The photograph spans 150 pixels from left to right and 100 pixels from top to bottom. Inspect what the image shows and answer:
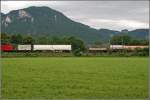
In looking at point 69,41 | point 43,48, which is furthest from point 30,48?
point 69,41

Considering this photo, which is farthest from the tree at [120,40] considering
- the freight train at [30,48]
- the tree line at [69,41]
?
the freight train at [30,48]

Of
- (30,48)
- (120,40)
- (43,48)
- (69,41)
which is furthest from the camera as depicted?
(120,40)

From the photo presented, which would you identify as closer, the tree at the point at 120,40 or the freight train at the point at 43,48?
the freight train at the point at 43,48

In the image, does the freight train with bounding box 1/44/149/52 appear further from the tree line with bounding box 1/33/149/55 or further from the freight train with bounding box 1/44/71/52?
the tree line with bounding box 1/33/149/55

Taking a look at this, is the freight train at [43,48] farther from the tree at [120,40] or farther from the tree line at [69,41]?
the tree at [120,40]

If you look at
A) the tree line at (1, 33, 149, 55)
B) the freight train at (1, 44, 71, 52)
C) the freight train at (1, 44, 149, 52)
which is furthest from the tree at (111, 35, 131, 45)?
the freight train at (1, 44, 71, 52)

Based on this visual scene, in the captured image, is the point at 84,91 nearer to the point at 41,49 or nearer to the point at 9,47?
the point at 9,47

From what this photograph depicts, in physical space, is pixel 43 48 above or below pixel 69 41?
below

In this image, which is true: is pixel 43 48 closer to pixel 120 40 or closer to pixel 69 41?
pixel 69 41

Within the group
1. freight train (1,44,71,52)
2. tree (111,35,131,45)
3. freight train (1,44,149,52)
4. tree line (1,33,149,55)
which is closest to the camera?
freight train (1,44,71,52)

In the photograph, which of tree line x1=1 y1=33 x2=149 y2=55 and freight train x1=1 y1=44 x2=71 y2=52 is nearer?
freight train x1=1 y1=44 x2=71 y2=52

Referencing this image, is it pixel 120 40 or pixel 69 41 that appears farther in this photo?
pixel 120 40

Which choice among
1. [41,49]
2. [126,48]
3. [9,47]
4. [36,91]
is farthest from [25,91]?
[126,48]

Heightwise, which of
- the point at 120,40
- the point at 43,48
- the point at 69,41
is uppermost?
the point at 120,40
